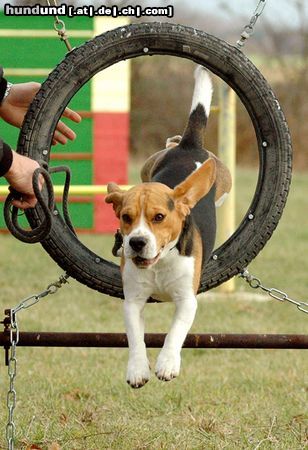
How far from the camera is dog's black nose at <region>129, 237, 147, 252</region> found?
11.7 ft

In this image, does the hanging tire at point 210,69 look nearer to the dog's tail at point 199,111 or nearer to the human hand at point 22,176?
the dog's tail at point 199,111

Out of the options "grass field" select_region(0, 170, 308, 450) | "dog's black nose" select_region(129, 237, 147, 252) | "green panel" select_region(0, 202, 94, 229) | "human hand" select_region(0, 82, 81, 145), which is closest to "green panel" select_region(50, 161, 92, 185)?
"green panel" select_region(0, 202, 94, 229)

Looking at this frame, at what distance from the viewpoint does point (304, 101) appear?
23.1 m

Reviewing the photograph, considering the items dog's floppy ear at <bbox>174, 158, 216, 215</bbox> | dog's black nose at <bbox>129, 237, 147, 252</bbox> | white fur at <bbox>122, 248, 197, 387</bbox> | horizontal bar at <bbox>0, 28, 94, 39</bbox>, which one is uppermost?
horizontal bar at <bbox>0, 28, 94, 39</bbox>

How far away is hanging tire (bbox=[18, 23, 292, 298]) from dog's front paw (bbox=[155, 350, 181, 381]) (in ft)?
2.13

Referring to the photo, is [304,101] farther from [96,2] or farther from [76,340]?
[76,340]

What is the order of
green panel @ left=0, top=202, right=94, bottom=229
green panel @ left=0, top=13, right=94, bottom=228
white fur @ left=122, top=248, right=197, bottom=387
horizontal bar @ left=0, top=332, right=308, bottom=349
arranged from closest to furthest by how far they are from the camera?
white fur @ left=122, top=248, right=197, bottom=387, horizontal bar @ left=0, top=332, right=308, bottom=349, green panel @ left=0, top=13, right=94, bottom=228, green panel @ left=0, top=202, right=94, bottom=229

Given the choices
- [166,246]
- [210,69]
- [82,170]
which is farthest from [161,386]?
[82,170]

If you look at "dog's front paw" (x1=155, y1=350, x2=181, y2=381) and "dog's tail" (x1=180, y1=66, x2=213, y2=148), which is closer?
"dog's front paw" (x1=155, y1=350, x2=181, y2=381)

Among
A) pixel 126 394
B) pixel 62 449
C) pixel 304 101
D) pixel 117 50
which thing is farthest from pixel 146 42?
pixel 304 101

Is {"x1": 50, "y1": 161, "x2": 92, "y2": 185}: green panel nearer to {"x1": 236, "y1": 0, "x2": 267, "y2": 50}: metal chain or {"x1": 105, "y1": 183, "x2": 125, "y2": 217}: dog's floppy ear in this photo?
{"x1": 236, "y1": 0, "x2": 267, "y2": 50}: metal chain

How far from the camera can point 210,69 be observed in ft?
14.7

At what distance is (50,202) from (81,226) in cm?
888

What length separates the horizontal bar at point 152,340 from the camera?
14.2 ft
